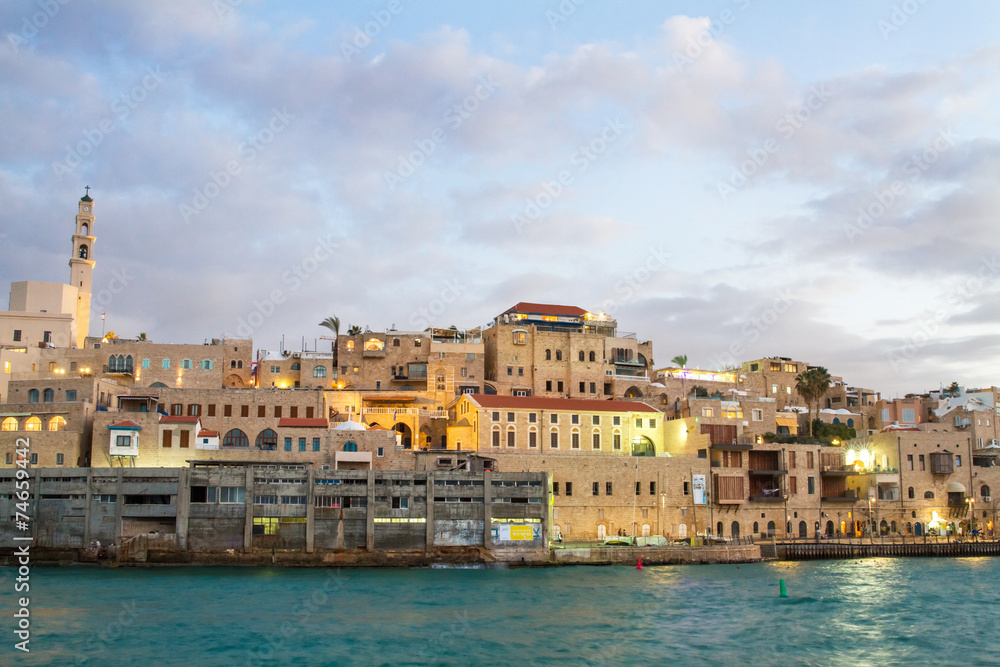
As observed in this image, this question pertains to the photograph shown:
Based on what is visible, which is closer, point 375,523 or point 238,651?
point 238,651

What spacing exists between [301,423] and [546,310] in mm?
35533

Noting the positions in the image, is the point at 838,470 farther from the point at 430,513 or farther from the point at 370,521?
the point at 370,521

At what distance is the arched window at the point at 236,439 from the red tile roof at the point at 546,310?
35349 mm

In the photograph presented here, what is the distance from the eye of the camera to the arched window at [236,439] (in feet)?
250

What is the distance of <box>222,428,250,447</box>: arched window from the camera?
3000 inches

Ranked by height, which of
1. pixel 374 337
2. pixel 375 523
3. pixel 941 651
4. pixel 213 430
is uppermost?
pixel 374 337

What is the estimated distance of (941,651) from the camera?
43156 millimetres


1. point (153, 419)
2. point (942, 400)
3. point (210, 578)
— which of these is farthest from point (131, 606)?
point (942, 400)

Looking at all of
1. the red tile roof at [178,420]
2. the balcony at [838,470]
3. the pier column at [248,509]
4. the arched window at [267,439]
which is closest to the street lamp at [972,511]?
the balcony at [838,470]

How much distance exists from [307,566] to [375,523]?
558cm

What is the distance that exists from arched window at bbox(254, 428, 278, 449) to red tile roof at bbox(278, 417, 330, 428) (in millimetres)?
1077

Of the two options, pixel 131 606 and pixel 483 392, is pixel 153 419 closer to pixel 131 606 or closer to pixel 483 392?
pixel 131 606

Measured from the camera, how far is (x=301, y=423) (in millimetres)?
75750

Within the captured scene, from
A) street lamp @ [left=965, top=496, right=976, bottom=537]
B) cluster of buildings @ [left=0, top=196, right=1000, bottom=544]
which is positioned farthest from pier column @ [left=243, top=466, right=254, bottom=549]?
street lamp @ [left=965, top=496, right=976, bottom=537]
